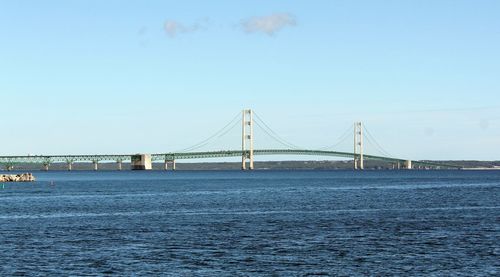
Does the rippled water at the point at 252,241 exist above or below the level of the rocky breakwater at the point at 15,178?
below

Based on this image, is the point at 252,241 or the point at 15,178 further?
the point at 15,178

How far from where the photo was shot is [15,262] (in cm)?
3978

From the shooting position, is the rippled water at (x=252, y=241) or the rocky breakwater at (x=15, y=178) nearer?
the rippled water at (x=252, y=241)

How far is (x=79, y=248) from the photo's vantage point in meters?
45.1

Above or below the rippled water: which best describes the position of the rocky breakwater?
above

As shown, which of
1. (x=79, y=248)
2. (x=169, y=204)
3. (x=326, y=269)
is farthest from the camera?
(x=169, y=204)

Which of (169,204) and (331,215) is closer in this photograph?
(331,215)

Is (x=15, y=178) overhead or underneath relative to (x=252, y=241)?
overhead

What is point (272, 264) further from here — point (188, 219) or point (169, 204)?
point (169, 204)

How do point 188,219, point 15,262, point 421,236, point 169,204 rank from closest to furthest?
point 15,262 < point 421,236 < point 188,219 < point 169,204

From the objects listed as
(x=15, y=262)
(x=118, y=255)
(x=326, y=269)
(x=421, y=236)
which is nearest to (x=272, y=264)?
(x=326, y=269)

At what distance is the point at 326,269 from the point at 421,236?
14.7 metres

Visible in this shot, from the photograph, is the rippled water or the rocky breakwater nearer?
the rippled water

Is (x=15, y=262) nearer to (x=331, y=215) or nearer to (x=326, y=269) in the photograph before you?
(x=326, y=269)
